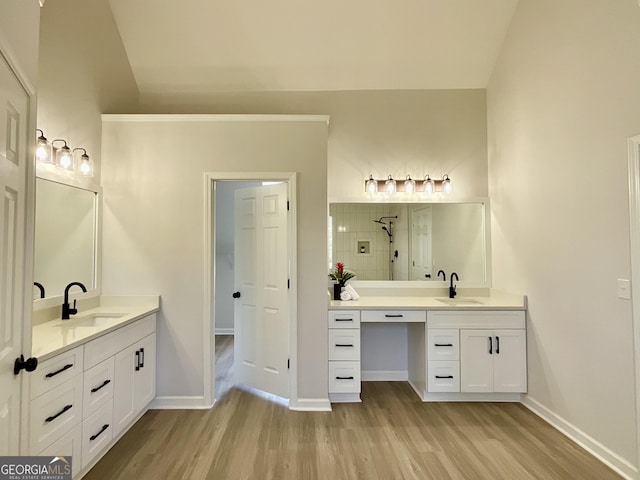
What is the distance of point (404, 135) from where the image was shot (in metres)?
3.59

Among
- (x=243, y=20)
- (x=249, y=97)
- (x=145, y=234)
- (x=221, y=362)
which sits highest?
(x=243, y=20)

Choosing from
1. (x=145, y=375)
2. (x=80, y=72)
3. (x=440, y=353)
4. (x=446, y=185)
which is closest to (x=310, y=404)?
(x=440, y=353)

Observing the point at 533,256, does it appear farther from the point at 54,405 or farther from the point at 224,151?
the point at 54,405

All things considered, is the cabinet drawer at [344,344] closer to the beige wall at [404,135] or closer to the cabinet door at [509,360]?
the cabinet door at [509,360]

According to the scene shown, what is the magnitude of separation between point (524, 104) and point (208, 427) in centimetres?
377

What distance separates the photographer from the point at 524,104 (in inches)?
115

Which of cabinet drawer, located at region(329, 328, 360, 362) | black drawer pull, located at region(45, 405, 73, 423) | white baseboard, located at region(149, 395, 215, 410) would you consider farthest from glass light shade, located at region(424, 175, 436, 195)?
black drawer pull, located at region(45, 405, 73, 423)

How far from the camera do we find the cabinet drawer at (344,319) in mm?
2949

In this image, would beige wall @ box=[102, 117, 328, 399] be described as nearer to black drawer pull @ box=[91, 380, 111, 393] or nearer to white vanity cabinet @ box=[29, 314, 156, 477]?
white vanity cabinet @ box=[29, 314, 156, 477]

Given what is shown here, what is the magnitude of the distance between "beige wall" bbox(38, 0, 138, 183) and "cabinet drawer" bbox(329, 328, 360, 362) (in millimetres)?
2513

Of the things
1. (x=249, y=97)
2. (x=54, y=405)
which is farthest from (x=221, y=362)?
(x=249, y=97)

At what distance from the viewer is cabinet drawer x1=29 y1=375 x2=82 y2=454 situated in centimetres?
162

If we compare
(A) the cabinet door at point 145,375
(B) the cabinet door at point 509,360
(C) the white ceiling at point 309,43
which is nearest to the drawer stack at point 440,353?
(B) the cabinet door at point 509,360

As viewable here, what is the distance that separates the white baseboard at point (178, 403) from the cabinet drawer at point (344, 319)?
1.30m
